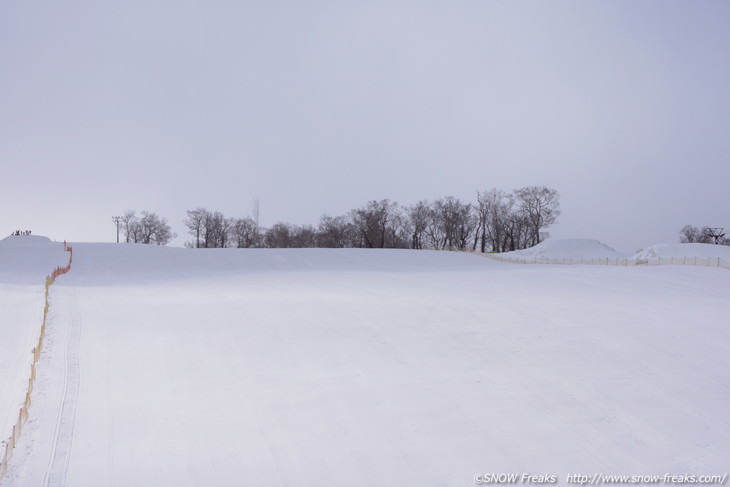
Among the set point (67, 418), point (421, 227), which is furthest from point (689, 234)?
point (67, 418)

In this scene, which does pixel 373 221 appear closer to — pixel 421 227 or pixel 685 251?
pixel 421 227

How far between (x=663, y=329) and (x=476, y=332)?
4.96m

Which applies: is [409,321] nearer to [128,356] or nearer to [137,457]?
[128,356]

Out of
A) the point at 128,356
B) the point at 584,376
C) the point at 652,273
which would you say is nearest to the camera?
the point at 584,376

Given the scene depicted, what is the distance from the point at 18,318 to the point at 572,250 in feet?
181

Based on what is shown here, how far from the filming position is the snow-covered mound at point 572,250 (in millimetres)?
61594

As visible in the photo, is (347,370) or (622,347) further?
(622,347)

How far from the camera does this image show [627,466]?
8477 millimetres

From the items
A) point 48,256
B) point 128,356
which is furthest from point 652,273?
point 48,256

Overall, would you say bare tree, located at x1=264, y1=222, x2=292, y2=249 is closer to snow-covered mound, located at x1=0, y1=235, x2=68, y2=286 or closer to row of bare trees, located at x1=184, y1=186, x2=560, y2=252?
row of bare trees, located at x1=184, y1=186, x2=560, y2=252

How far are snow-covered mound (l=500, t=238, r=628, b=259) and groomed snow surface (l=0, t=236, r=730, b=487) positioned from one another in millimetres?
40003

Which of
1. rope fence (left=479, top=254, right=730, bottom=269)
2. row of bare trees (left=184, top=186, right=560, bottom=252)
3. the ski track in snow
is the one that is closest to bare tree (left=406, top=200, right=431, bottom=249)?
row of bare trees (left=184, top=186, right=560, bottom=252)

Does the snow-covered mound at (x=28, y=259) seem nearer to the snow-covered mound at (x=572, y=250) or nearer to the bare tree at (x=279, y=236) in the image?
the snow-covered mound at (x=572, y=250)

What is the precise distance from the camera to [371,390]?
11438mm
